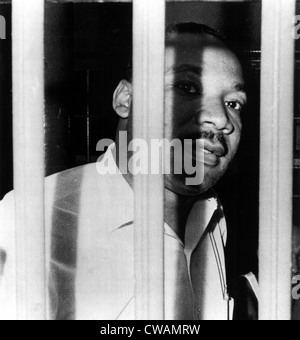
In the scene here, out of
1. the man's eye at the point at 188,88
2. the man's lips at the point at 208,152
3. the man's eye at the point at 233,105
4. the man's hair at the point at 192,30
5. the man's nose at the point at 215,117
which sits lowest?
the man's lips at the point at 208,152

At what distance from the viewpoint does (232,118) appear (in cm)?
416

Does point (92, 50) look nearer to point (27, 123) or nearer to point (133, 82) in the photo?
point (133, 82)

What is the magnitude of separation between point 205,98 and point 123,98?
62 centimetres

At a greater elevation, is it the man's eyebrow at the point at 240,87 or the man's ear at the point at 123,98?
the man's eyebrow at the point at 240,87

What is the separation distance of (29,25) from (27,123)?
0.73m

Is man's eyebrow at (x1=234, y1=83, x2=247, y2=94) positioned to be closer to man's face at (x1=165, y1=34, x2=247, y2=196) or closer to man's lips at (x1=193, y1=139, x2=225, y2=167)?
man's face at (x1=165, y1=34, x2=247, y2=196)

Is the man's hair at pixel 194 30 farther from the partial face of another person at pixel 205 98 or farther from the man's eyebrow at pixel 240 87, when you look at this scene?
the man's eyebrow at pixel 240 87

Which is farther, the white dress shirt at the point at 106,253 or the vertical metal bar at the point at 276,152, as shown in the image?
the white dress shirt at the point at 106,253

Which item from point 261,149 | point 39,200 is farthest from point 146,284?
point 261,149

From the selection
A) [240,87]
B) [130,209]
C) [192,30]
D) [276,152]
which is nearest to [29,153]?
[130,209]

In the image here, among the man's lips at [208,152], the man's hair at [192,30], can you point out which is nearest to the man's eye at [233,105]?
the man's lips at [208,152]

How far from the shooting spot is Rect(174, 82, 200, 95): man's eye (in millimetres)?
4117

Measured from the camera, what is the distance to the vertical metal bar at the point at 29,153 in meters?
4.10

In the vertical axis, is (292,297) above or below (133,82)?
below
